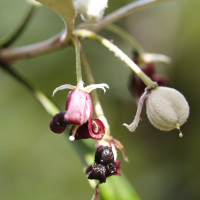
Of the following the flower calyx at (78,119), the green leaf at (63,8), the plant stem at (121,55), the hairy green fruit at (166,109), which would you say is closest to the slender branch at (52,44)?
the plant stem at (121,55)

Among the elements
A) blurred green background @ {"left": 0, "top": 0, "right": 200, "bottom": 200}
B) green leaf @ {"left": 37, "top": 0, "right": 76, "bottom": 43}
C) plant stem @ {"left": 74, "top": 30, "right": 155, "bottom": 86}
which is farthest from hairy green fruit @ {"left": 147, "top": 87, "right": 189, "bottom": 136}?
blurred green background @ {"left": 0, "top": 0, "right": 200, "bottom": 200}

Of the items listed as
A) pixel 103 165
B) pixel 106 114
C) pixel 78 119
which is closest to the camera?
pixel 78 119

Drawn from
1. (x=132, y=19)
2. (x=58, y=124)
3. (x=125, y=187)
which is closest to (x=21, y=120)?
(x=132, y=19)

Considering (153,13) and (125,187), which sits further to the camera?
(153,13)

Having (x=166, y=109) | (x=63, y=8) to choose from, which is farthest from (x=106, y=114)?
(x=63, y=8)

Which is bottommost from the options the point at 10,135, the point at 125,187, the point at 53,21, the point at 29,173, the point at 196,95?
the point at 125,187

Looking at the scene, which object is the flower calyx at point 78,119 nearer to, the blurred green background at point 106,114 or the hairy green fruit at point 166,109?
the hairy green fruit at point 166,109

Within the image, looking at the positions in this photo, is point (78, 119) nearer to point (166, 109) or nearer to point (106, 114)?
point (166, 109)

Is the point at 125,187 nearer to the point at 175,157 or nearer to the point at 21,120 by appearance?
the point at 175,157
